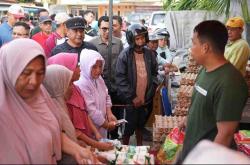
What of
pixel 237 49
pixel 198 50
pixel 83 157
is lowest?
pixel 83 157

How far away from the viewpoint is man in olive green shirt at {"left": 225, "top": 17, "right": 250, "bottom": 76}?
4.95 meters

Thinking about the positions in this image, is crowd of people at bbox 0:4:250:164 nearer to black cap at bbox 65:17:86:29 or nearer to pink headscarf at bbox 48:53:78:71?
pink headscarf at bbox 48:53:78:71

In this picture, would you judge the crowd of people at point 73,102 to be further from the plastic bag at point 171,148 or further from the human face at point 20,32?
the human face at point 20,32

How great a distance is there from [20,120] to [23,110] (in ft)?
0.20

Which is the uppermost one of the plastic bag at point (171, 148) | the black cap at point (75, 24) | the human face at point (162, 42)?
the black cap at point (75, 24)

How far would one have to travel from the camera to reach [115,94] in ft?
16.6

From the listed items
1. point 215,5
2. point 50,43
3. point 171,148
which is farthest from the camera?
point 215,5

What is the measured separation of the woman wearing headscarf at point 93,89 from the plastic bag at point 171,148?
1.84ft

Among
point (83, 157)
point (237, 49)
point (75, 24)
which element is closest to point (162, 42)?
point (237, 49)

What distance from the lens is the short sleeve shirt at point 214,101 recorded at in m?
2.38

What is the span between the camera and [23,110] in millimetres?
2047

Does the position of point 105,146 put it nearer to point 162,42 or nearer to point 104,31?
point 104,31

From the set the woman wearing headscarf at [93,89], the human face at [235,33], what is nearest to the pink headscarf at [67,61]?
the woman wearing headscarf at [93,89]

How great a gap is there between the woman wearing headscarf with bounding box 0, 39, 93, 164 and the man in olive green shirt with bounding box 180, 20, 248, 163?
92 cm
